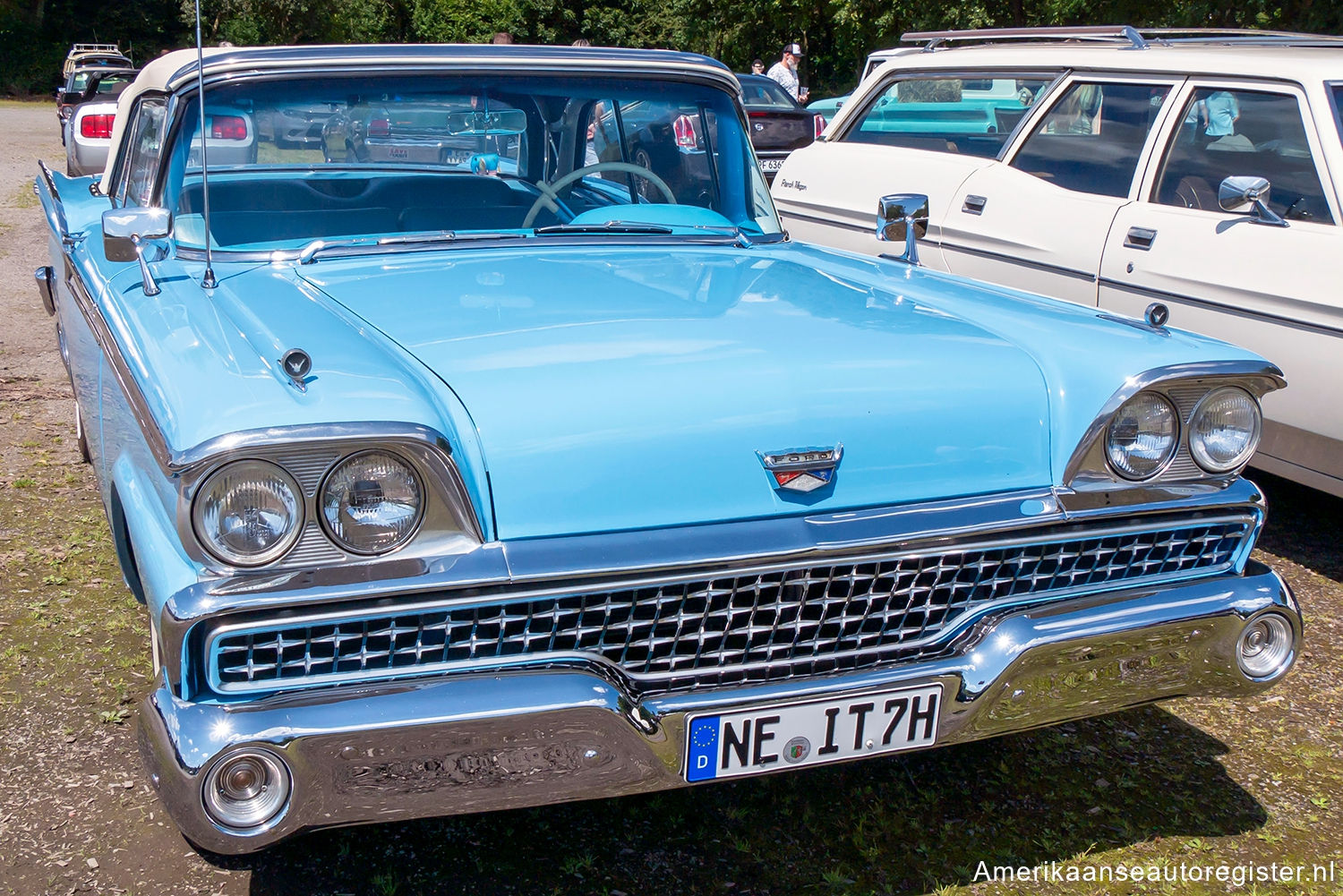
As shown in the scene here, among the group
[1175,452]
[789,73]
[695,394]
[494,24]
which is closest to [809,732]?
[695,394]

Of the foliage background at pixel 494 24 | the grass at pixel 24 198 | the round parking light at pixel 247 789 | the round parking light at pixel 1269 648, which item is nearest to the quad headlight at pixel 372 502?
the round parking light at pixel 247 789

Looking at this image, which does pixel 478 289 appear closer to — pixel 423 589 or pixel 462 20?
pixel 423 589

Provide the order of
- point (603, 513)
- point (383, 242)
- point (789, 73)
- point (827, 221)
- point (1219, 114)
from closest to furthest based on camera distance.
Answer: point (603, 513) < point (383, 242) < point (1219, 114) < point (827, 221) < point (789, 73)

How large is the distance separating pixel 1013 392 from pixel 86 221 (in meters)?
2.89

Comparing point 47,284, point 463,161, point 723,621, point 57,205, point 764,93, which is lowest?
point 764,93

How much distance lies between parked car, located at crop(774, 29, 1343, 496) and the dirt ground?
1204mm

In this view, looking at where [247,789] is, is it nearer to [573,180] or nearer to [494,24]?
[573,180]

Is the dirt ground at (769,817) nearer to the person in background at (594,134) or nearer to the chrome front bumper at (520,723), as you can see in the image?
the chrome front bumper at (520,723)

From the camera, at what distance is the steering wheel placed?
3199 millimetres

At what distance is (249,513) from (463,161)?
1.72 meters

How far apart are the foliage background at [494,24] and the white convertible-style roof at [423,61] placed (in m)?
20.3

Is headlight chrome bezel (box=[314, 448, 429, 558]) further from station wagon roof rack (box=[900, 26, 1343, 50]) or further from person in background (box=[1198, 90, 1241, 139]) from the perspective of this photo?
station wagon roof rack (box=[900, 26, 1343, 50])

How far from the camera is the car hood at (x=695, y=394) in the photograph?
6.39 ft

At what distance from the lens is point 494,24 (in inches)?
1502
